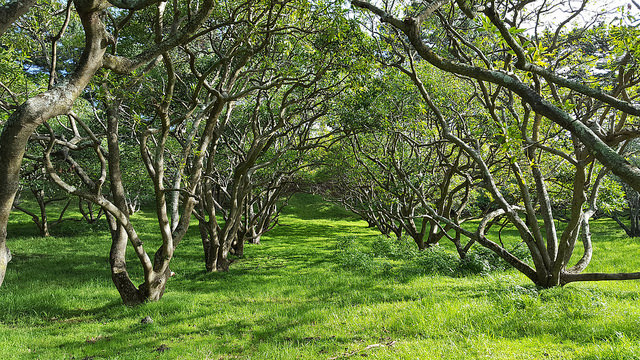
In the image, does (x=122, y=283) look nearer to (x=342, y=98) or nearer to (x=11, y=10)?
(x=11, y=10)

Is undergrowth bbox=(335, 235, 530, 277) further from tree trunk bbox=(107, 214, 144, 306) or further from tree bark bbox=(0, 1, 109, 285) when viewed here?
tree bark bbox=(0, 1, 109, 285)

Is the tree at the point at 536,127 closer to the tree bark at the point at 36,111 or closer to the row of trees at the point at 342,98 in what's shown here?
the row of trees at the point at 342,98

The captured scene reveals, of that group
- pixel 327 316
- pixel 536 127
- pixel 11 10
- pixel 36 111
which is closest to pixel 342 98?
pixel 536 127

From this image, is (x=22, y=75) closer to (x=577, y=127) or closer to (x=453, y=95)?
(x=577, y=127)

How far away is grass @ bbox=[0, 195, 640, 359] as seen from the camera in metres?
5.75

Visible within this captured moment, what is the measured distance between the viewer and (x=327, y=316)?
25.4 ft

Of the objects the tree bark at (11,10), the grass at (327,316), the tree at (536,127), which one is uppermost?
the tree bark at (11,10)

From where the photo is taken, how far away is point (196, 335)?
7.32m

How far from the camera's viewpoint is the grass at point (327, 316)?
18.9 ft

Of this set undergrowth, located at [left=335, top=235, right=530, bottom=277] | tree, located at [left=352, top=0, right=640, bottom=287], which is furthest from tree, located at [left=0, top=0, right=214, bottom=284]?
undergrowth, located at [left=335, top=235, right=530, bottom=277]

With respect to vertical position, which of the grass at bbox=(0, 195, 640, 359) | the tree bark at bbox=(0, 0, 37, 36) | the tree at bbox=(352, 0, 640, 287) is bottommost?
the grass at bbox=(0, 195, 640, 359)

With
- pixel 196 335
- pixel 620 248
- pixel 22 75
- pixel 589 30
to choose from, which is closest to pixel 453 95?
pixel 589 30

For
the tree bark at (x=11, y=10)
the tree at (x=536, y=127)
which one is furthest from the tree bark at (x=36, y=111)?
the tree at (x=536, y=127)

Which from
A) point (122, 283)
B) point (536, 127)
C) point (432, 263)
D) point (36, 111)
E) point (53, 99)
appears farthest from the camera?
point (432, 263)
